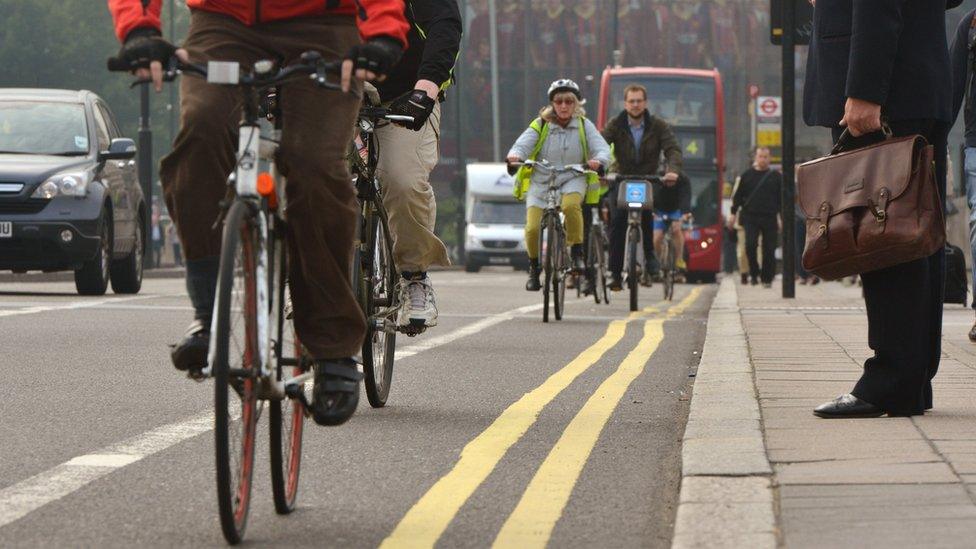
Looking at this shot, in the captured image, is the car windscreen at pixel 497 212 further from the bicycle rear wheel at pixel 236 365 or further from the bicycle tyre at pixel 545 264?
the bicycle rear wheel at pixel 236 365

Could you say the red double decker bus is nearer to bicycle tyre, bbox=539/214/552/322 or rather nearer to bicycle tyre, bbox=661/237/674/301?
bicycle tyre, bbox=661/237/674/301

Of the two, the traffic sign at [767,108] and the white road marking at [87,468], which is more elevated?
the traffic sign at [767,108]

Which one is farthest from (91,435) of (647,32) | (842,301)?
(647,32)

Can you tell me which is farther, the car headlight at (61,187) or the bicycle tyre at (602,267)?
the bicycle tyre at (602,267)

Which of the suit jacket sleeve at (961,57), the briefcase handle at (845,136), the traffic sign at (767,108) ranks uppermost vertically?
the traffic sign at (767,108)

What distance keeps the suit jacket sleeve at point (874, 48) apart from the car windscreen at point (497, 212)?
4032 centimetres

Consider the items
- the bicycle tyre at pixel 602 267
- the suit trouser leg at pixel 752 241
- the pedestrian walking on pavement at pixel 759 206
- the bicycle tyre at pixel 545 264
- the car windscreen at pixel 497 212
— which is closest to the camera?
the bicycle tyre at pixel 545 264

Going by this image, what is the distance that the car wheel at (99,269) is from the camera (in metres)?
16.0

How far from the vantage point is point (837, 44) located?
6.39m

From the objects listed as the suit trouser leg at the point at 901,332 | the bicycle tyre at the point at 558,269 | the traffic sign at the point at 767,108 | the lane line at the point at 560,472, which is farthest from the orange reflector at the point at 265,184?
the traffic sign at the point at 767,108

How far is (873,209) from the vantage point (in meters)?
6.14

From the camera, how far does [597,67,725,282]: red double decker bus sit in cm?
3722

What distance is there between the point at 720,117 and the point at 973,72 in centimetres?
2757

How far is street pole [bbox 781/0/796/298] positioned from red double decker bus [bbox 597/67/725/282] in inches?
771
